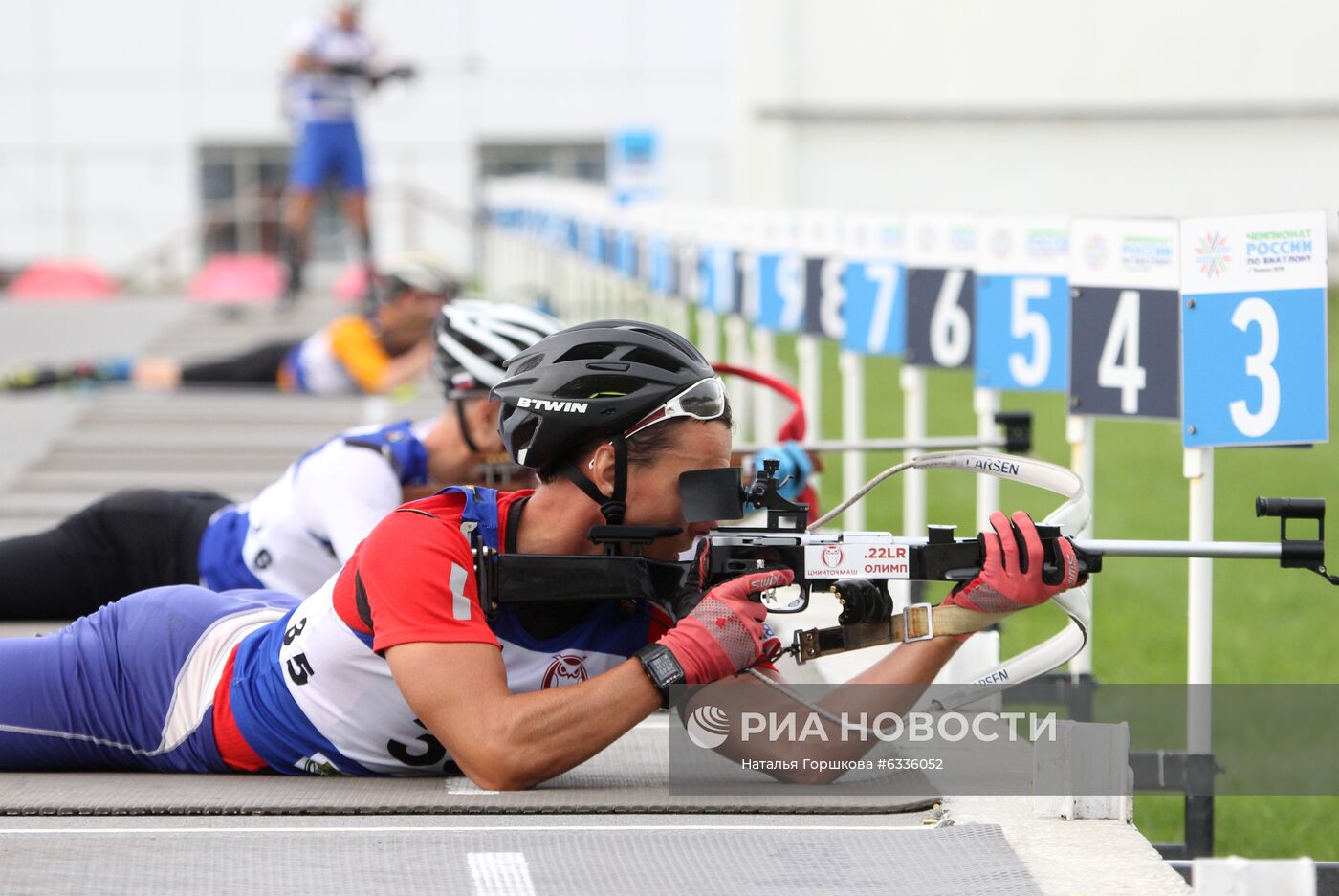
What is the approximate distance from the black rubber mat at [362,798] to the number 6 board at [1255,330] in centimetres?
139

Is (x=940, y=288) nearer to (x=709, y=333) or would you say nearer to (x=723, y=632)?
(x=723, y=632)

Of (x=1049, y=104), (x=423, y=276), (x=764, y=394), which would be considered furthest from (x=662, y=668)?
(x=1049, y=104)

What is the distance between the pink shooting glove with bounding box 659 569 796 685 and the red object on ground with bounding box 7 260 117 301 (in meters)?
Answer: 22.1

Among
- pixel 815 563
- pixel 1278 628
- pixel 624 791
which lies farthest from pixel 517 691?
pixel 1278 628

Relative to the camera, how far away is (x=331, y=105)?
16.8m

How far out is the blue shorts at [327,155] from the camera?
55.3ft

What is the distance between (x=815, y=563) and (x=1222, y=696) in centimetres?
548

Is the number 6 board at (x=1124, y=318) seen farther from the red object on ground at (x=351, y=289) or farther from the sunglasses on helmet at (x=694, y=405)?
the red object on ground at (x=351, y=289)

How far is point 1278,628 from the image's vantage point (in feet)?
33.8

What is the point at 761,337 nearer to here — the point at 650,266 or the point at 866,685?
the point at 650,266

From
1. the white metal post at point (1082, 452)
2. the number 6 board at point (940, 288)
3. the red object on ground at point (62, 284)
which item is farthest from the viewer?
the red object on ground at point (62, 284)

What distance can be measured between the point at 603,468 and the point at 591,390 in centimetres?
16

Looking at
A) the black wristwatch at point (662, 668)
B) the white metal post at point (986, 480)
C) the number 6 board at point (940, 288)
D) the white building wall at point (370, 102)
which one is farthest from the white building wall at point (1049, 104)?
the black wristwatch at point (662, 668)
